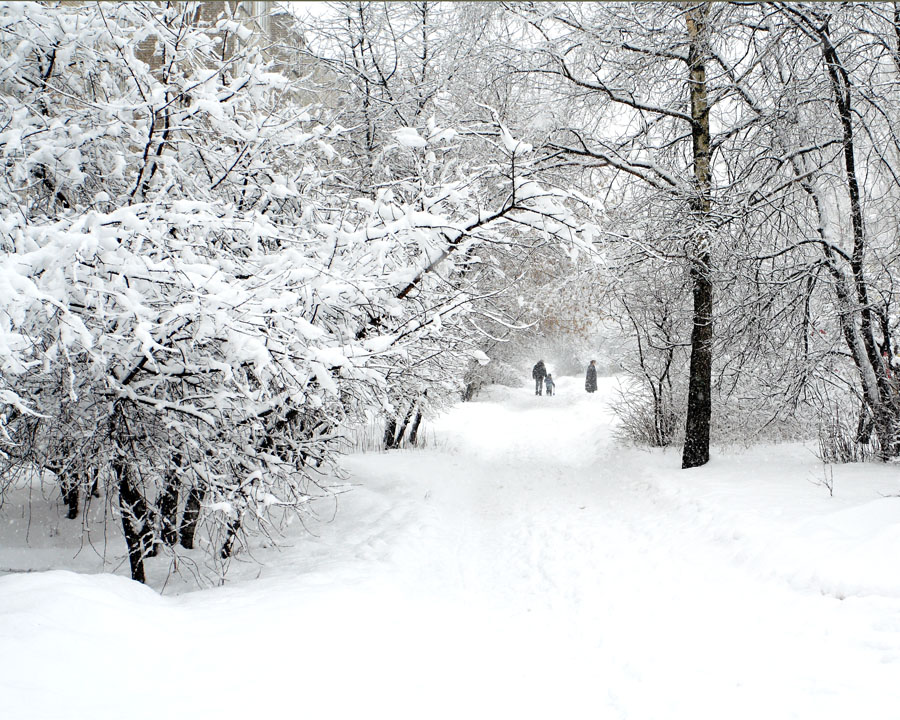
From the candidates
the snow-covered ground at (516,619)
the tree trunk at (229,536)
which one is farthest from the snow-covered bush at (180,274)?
the snow-covered ground at (516,619)

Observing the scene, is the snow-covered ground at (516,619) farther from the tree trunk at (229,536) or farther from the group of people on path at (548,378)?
the group of people on path at (548,378)

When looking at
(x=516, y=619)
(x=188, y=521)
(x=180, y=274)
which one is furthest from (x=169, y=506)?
(x=516, y=619)

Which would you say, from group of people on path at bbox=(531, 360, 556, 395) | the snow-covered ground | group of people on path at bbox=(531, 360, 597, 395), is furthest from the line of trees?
group of people on path at bbox=(531, 360, 556, 395)

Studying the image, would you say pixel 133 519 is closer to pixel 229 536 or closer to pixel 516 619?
pixel 229 536

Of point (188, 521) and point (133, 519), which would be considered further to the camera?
point (188, 521)

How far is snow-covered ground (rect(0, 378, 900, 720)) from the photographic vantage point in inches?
102

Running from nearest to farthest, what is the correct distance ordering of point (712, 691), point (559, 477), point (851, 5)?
point (712, 691), point (851, 5), point (559, 477)

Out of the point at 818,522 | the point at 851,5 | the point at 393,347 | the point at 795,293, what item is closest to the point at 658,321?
the point at 795,293

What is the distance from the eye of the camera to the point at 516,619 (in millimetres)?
4328

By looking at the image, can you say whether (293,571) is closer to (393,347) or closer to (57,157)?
(393,347)

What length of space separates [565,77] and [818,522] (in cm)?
659

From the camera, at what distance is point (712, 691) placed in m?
3.02

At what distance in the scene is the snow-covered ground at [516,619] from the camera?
102 inches

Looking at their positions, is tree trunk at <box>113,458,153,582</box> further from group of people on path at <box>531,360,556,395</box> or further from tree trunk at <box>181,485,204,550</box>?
group of people on path at <box>531,360,556,395</box>
